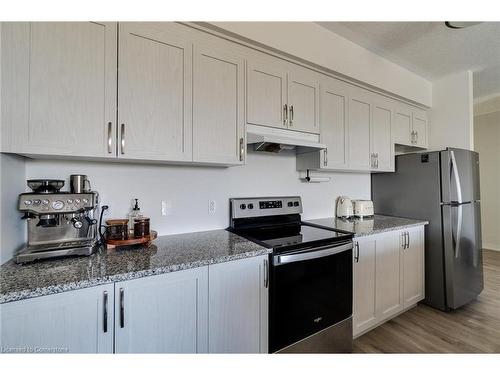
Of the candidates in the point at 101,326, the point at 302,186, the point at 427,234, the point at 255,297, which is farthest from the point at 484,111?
the point at 101,326

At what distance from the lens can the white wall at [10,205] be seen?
105cm

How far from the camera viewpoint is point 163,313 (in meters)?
1.08

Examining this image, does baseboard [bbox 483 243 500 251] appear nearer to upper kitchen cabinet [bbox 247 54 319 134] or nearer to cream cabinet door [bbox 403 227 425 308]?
cream cabinet door [bbox 403 227 425 308]

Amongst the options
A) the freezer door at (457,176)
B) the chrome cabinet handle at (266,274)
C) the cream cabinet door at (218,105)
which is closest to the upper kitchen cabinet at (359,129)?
the freezer door at (457,176)

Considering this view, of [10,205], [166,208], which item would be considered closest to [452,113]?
[166,208]

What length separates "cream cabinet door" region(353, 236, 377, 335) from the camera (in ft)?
5.92

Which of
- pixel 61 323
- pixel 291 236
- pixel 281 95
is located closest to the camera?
pixel 61 323

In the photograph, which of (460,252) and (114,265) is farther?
(460,252)

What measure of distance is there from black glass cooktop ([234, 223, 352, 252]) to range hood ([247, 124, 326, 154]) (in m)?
0.67

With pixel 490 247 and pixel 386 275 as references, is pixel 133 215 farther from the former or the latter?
pixel 490 247

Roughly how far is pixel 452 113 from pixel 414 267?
200cm

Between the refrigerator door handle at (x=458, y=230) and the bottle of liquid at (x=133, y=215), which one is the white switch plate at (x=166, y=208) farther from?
the refrigerator door handle at (x=458, y=230)

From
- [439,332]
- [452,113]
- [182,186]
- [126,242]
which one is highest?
[452,113]

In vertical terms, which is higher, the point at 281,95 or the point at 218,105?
the point at 281,95
